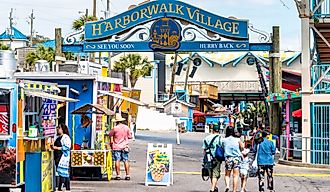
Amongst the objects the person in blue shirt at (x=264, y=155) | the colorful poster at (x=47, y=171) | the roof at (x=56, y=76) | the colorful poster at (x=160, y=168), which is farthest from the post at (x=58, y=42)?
the person in blue shirt at (x=264, y=155)

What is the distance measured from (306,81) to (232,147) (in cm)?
1044

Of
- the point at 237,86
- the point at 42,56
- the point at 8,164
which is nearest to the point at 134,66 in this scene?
the point at 42,56

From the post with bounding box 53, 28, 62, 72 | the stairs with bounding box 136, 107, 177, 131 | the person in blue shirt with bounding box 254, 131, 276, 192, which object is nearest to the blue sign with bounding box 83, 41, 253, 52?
the post with bounding box 53, 28, 62, 72

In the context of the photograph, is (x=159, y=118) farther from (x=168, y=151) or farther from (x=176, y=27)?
(x=168, y=151)

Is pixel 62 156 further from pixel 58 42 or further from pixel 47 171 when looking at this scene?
pixel 58 42

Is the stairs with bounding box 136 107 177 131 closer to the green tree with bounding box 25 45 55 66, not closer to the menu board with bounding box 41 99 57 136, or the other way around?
the green tree with bounding box 25 45 55 66

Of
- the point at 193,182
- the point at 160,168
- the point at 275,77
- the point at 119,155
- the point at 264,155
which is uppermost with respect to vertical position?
the point at 275,77

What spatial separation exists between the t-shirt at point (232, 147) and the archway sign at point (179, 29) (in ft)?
34.4

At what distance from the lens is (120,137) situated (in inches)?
742

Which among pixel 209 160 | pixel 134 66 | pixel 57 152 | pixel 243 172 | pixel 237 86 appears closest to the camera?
pixel 57 152

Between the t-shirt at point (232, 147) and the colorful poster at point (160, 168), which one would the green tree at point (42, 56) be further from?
the t-shirt at point (232, 147)

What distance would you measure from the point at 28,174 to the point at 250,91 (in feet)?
214

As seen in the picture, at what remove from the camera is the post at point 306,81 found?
25.0 meters

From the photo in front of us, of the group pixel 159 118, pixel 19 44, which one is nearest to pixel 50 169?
pixel 159 118
